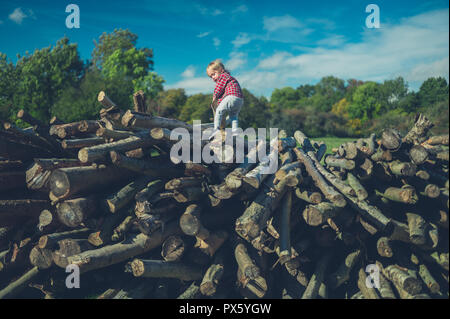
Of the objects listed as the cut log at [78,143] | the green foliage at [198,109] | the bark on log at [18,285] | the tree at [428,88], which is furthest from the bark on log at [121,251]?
the tree at [428,88]

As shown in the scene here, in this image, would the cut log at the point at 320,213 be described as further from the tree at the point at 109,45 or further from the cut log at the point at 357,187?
the tree at the point at 109,45

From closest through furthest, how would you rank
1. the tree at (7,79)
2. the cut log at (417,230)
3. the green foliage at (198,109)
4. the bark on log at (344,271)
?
the cut log at (417,230) → the bark on log at (344,271) → the tree at (7,79) → the green foliage at (198,109)

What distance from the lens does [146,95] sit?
145ft

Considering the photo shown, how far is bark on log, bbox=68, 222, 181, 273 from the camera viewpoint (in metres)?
4.43

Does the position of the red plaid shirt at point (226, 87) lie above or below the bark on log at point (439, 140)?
above

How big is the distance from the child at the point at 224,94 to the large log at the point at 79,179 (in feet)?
6.74

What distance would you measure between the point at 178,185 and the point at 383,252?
3489 mm

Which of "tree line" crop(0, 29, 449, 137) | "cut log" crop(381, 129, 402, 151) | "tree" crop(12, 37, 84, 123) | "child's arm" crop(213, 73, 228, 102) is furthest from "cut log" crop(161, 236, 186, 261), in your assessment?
"tree" crop(12, 37, 84, 123)

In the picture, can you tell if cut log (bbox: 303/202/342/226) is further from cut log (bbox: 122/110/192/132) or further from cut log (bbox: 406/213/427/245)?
cut log (bbox: 122/110/192/132)

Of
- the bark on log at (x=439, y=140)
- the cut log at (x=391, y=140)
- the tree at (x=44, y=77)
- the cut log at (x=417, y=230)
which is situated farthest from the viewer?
the tree at (x=44, y=77)

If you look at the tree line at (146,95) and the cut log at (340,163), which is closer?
the cut log at (340,163)

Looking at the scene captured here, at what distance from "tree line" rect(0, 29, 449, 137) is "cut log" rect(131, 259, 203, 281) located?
10498mm

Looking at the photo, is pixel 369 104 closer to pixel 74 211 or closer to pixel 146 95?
pixel 146 95

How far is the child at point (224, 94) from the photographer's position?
19.6 feet
